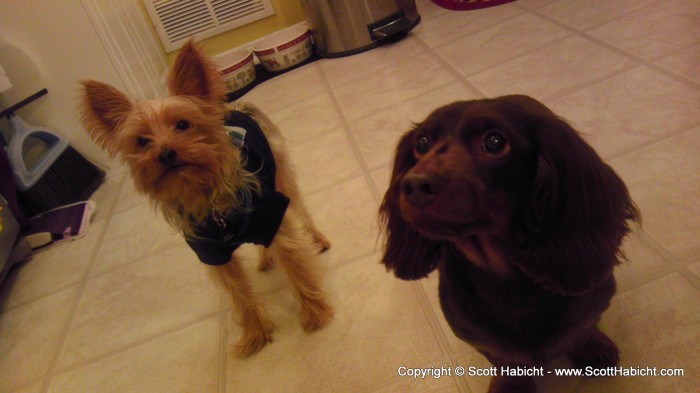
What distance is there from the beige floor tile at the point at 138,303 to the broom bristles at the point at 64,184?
0.87 m

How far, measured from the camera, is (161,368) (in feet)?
4.91

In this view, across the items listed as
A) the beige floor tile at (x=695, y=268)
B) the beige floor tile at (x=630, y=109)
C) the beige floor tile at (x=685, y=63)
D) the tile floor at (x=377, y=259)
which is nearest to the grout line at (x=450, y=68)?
the tile floor at (x=377, y=259)

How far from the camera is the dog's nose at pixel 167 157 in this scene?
120cm

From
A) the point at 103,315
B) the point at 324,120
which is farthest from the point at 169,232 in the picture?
the point at 324,120

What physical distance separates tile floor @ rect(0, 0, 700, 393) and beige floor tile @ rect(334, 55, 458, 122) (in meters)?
0.01

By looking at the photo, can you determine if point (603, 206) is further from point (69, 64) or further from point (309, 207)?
point (69, 64)

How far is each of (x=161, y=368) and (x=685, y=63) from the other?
Result: 7.57 ft

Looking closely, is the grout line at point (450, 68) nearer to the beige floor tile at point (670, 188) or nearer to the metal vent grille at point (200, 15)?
the beige floor tile at point (670, 188)

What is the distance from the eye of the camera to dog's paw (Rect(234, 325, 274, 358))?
145cm

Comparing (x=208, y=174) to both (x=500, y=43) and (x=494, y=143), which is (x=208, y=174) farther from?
(x=500, y=43)

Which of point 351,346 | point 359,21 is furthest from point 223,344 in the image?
point 359,21

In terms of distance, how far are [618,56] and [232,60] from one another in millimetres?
2674

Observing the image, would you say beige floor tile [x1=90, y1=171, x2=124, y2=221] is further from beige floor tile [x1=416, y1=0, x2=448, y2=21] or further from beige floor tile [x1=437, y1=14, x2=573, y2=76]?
beige floor tile [x1=416, y1=0, x2=448, y2=21]

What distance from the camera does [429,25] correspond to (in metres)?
3.35
